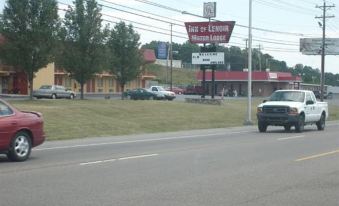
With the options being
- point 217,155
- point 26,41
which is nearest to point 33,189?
point 217,155

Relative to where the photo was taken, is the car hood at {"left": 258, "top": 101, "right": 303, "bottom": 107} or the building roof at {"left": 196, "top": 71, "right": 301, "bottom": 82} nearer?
the car hood at {"left": 258, "top": 101, "right": 303, "bottom": 107}

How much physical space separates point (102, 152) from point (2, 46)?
879 inches

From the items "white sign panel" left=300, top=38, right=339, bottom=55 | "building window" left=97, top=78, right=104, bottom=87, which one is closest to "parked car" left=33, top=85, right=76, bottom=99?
"building window" left=97, top=78, right=104, bottom=87

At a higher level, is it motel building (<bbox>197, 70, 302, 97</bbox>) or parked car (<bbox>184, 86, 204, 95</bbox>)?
motel building (<bbox>197, 70, 302, 97</bbox>)

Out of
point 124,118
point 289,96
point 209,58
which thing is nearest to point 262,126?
point 289,96

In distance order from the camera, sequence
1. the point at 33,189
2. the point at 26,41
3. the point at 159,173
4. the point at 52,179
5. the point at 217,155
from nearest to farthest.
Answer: the point at 33,189 → the point at 52,179 → the point at 159,173 → the point at 217,155 → the point at 26,41

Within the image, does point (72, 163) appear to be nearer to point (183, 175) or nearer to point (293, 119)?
point (183, 175)

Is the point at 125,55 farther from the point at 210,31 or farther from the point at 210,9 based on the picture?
the point at 210,9

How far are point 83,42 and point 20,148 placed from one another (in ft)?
96.9

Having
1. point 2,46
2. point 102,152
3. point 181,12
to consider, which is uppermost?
point 181,12

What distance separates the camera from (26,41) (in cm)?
3728

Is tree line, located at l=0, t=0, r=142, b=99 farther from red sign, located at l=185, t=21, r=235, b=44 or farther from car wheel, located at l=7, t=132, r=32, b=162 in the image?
car wheel, located at l=7, t=132, r=32, b=162

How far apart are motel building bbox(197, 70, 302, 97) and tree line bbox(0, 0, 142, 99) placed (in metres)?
53.7

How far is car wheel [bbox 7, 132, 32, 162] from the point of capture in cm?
1498
